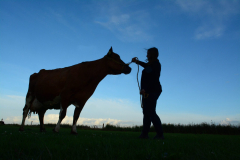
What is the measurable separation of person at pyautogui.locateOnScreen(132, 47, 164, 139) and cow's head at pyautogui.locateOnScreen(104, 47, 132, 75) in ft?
4.89

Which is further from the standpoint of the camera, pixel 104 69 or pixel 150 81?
pixel 104 69

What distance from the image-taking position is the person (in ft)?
16.5

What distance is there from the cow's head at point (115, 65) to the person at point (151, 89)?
58.7 inches

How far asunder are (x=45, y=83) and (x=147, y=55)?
4556 millimetres

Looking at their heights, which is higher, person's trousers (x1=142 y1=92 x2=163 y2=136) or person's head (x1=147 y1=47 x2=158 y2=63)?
person's head (x1=147 y1=47 x2=158 y2=63)

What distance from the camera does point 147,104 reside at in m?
5.13

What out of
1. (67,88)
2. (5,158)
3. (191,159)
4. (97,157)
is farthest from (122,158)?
(67,88)

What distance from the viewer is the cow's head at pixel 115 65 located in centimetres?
692

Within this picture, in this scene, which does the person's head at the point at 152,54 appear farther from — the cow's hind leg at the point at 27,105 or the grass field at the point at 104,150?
the cow's hind leg at the point at 27,105

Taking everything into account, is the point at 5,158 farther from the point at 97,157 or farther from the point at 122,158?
the point at 122,158

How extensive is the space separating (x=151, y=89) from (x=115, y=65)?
222 centimetres

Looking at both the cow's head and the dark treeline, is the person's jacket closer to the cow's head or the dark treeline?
the cow's head

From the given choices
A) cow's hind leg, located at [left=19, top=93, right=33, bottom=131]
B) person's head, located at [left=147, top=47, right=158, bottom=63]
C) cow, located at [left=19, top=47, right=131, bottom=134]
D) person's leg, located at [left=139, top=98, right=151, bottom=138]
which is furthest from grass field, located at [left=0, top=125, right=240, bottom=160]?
cow's hind leg, located at [left=19, top=93, right=33, bottom=131]

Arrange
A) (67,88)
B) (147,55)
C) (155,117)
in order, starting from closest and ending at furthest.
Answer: (155,117)
(147,55)
(67,88)
